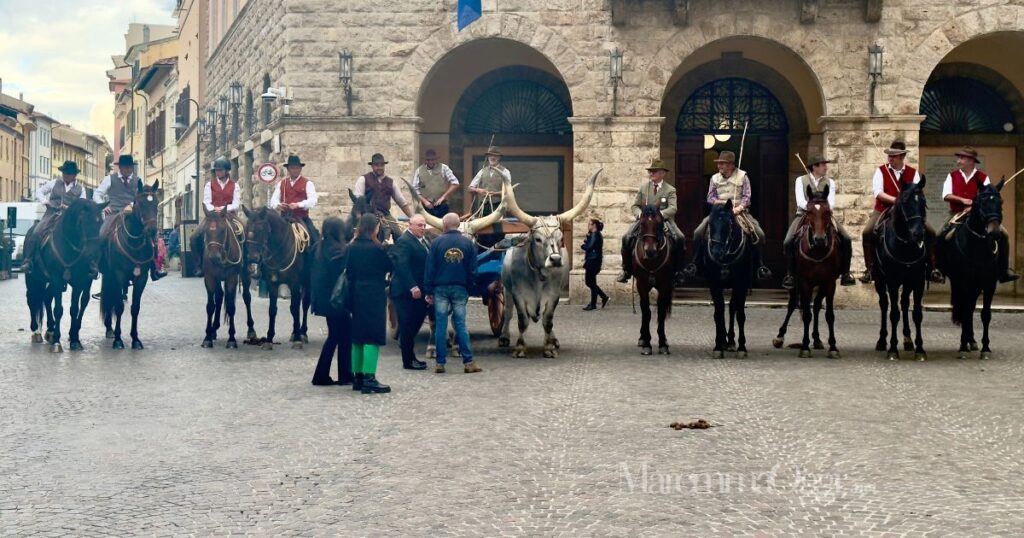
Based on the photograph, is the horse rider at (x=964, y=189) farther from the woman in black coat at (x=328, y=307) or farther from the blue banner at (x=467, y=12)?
the blue banner at (x=467, y=12)

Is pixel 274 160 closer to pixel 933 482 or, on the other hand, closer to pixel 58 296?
pixel 58 296

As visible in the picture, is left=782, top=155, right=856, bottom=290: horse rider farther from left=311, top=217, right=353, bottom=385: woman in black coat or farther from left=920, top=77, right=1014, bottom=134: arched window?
left=920, top=77, right=1014, bottom=134: arched window

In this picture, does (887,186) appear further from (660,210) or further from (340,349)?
(340,349)

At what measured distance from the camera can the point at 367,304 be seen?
10977 mm

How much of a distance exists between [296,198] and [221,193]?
38.9 inches

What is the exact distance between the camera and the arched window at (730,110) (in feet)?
83.4

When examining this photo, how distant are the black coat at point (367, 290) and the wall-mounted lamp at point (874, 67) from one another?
45.1 ft

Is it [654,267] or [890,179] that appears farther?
[890,179]

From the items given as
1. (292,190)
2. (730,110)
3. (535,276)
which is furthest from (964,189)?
(730,110)

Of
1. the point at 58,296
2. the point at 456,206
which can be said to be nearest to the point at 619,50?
the point at 456,206

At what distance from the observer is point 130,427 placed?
893 cm

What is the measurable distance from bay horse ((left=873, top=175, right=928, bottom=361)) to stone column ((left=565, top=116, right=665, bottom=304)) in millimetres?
8671

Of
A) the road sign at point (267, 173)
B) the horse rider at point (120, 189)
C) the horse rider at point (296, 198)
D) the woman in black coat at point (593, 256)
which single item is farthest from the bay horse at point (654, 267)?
the road sign at point (267, 173)

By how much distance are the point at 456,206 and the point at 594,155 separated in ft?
13.8
